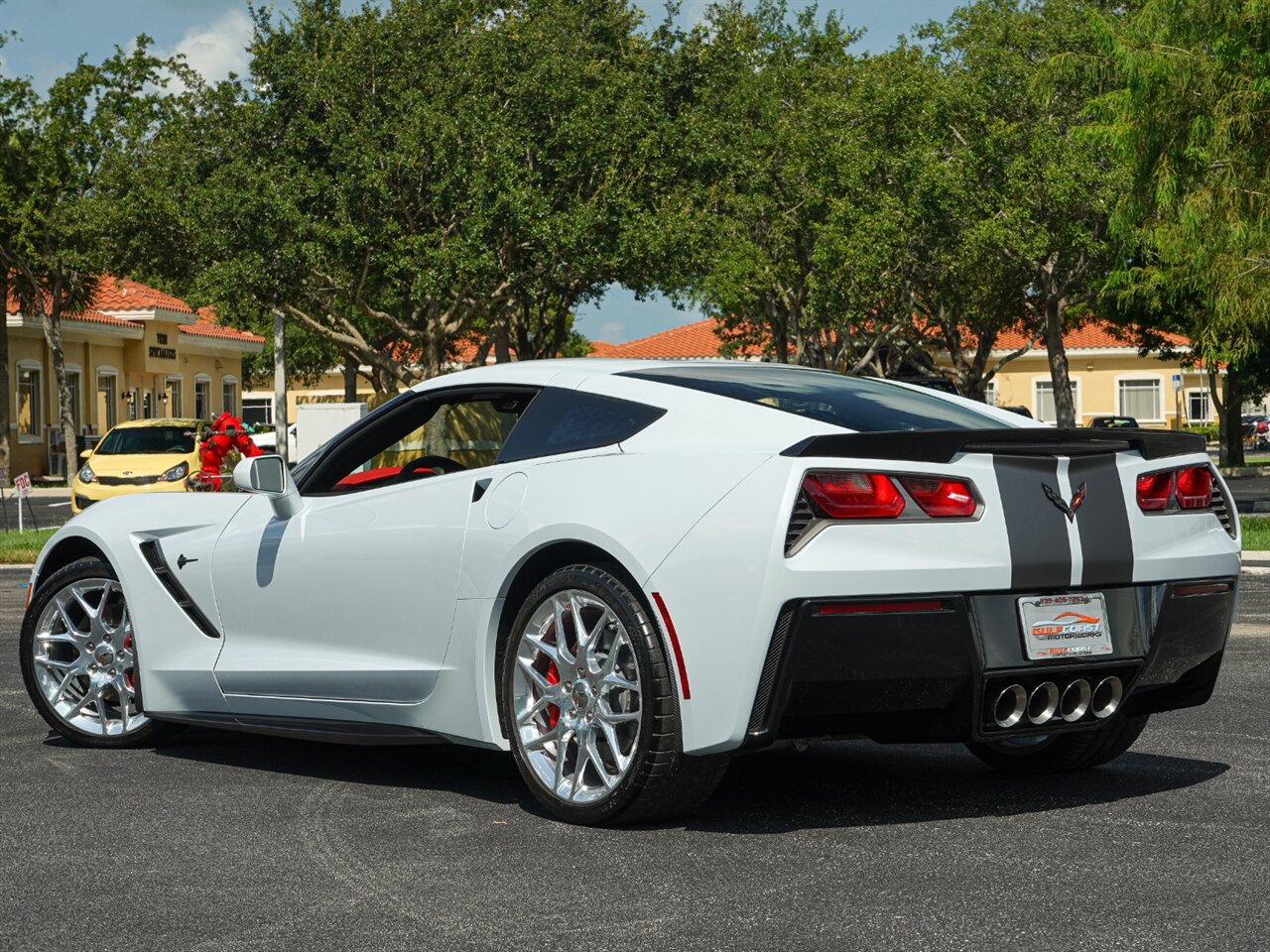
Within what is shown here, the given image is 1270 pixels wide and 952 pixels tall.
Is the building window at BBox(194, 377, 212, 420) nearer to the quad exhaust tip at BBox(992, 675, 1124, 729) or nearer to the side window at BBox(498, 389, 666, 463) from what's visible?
the side window at BBox(498, 389, 666, 463)

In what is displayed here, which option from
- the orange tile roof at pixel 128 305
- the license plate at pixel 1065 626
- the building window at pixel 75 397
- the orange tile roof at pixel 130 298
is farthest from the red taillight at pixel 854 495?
the orange tile roof at pixel 130 298

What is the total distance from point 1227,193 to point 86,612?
16.5m

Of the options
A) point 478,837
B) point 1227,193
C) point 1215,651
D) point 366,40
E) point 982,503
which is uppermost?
point 366,40

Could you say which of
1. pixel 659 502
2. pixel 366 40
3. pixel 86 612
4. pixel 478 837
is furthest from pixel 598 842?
pixel 366 40

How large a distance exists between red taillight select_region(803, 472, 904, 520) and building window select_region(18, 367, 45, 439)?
1874 inches

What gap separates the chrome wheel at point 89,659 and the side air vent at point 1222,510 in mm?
4062

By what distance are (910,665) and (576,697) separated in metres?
1.04

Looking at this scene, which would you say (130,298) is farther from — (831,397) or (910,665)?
(910,665)

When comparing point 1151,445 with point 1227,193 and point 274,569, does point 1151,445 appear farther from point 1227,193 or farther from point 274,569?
point 1227,193

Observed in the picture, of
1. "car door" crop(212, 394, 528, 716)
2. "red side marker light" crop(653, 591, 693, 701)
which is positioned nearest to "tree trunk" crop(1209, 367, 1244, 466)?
"car door" crop(212, 394, 528, 716)

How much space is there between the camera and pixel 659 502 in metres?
5.25

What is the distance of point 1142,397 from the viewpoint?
262 ft

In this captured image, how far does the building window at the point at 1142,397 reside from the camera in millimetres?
79562

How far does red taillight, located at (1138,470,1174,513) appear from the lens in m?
5.53
